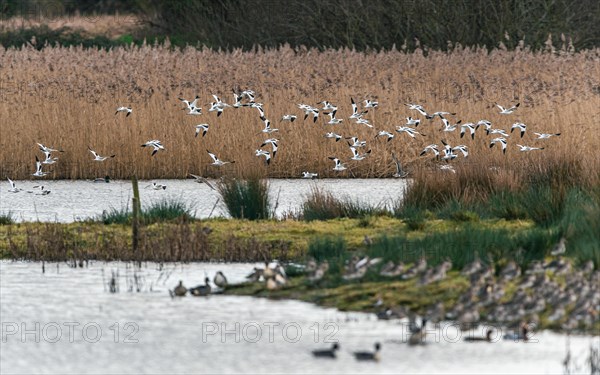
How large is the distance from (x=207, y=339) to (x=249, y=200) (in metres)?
5.31

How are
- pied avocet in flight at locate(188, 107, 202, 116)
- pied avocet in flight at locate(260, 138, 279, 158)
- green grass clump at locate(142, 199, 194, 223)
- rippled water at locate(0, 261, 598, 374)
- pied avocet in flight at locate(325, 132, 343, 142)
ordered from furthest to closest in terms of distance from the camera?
pied avocet in flight at locate(188, 107, 202, 116) < pied avocet in flight at locate(325, 132, 343, 142) < pied avocet in flight at locate(260, 138, 279, 158) < green grass clump at locate(142, 199, 194, 223) < rippled water at locate(0, 261, 598, 374)

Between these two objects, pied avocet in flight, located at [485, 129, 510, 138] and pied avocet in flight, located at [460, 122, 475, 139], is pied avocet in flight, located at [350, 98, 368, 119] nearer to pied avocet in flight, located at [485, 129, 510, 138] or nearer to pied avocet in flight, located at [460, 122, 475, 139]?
pied avocet in flight, located at [460, 122, 475, 139]

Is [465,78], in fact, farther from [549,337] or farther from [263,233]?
[549,337]

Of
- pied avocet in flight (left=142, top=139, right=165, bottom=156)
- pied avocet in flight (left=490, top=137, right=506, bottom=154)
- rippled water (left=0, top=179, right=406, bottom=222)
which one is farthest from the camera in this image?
pied avocet in flight (left=142, top=139, right=165, bottom=156)

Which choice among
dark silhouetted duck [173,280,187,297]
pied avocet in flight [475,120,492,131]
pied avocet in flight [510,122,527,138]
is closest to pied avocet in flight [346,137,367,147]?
pied avocet in flight [475,120,492,131]

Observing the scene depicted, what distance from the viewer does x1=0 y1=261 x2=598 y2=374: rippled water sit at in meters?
7.86

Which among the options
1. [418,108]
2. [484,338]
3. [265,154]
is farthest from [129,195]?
[484,338]

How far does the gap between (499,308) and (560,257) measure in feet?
4.83

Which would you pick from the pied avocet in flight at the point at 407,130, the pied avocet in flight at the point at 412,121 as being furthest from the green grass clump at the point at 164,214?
the pied avocet in flight at the point at 412,121

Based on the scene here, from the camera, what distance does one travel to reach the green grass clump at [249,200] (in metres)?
13.7

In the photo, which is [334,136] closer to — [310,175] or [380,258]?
[310,175]

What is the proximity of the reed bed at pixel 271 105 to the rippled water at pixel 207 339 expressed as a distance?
22.1 feet

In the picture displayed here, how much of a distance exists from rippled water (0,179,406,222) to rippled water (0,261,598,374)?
158 inches

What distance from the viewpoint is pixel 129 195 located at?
52.6 feet
